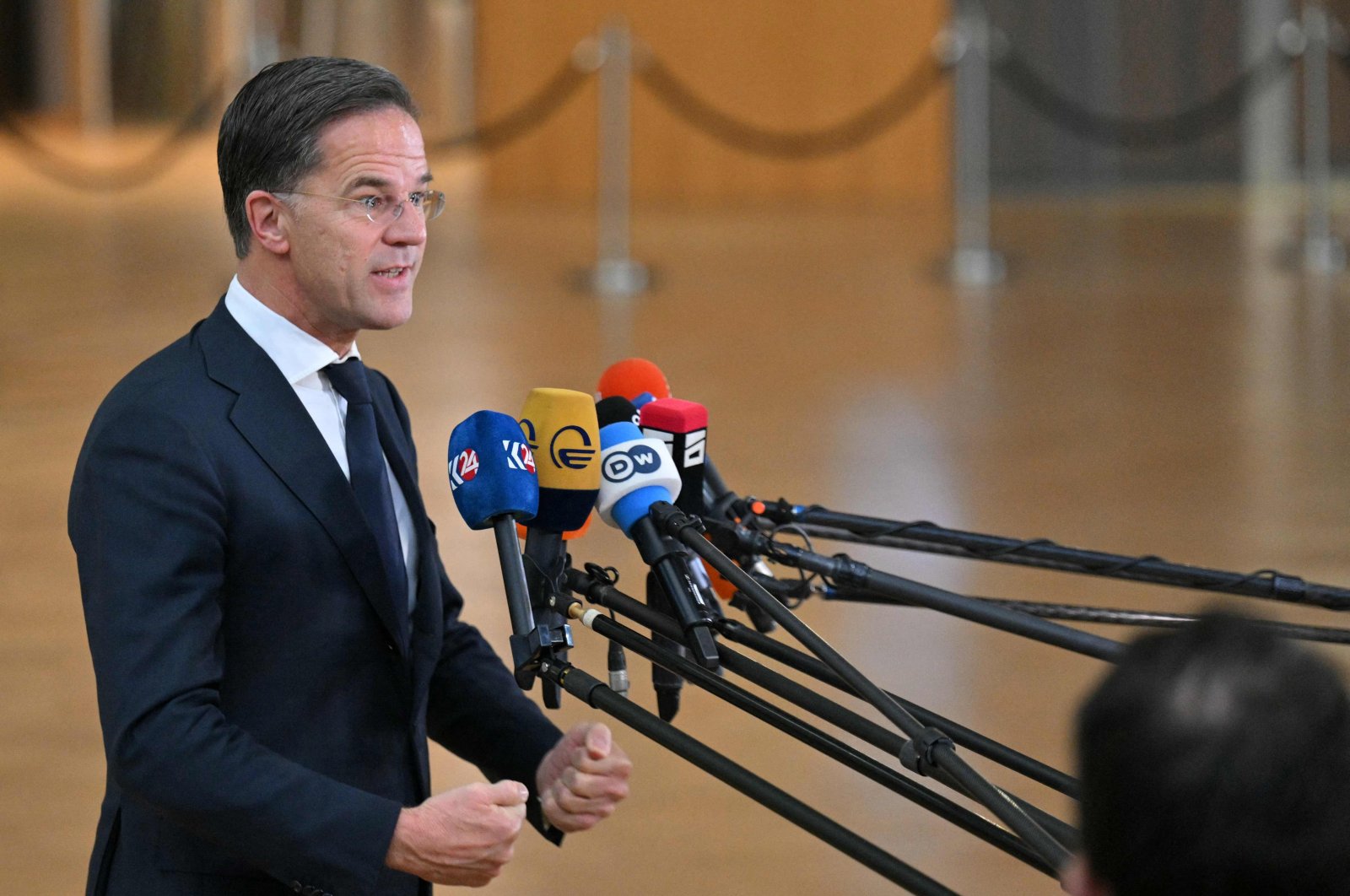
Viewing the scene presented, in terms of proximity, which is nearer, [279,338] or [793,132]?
[279,338]

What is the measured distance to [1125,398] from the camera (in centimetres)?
648

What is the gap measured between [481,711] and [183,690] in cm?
52

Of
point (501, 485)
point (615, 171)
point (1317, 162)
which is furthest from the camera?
point (615, 171)

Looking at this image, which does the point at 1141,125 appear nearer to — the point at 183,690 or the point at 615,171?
the point at 615,171

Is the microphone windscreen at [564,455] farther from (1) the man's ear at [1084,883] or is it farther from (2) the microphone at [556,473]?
(1) the man's ear at [1084,883]

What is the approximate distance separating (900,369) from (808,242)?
4.23 meters

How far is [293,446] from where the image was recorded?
1.57 m

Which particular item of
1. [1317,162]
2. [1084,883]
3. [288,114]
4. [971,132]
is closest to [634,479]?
[288,114]

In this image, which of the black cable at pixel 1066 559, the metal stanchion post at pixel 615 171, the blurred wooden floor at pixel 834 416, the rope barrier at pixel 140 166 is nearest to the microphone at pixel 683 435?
the black cable at pixel 1066 559

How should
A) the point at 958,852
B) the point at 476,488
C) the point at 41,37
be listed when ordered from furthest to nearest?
the point at 41,37, the point at 958,852, the point at 476,488

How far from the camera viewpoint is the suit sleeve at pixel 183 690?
1.41 meters

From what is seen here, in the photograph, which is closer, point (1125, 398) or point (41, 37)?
point (1125, 398)

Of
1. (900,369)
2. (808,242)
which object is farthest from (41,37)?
(900,369)

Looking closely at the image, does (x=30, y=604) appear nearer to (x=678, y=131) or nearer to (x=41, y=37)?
(x=678, y=131)
